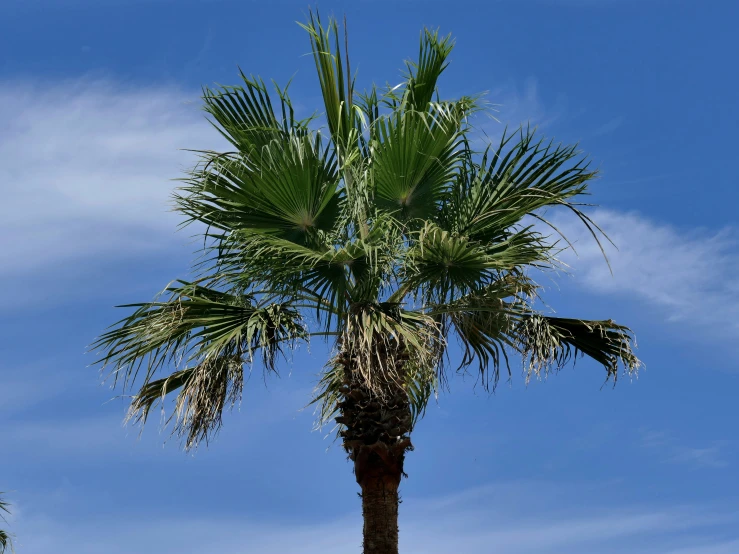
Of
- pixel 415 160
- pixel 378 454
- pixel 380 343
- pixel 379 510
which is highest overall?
pixel 415 160

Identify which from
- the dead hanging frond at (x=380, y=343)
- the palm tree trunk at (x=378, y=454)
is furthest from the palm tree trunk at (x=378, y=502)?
the dead hanging frond at (x=380, y=343)

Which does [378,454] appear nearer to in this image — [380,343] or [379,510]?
[379,510]

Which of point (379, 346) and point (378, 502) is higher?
point (379, 346)

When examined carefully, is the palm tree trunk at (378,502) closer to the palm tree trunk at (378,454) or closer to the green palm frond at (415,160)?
the palm tree trunk at (378,454)

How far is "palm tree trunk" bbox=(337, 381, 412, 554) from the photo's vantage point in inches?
364

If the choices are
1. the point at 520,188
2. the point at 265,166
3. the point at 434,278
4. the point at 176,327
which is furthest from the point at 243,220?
the point at 520,188

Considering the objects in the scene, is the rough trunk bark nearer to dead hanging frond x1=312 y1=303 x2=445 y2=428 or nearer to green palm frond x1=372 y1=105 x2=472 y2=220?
dead hanging frond x1=312 y1=303 x2=445 y2=428

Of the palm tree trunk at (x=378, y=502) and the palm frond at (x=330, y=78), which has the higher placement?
the palm frond at (x=330, y=78)

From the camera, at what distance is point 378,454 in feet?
30.5

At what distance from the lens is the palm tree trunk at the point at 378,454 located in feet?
30.3

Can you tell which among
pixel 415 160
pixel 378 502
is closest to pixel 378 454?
pixel 378 502

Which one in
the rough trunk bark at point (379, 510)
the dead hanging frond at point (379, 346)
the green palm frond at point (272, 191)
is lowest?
the rough trunk bark at point (379, 510)

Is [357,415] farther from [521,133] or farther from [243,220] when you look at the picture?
[521,133]

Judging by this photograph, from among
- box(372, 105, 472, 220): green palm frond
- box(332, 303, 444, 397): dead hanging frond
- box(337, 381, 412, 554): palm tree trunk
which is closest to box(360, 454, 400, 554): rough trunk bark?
box(337, 381, 412, 554): palm tree trunk
